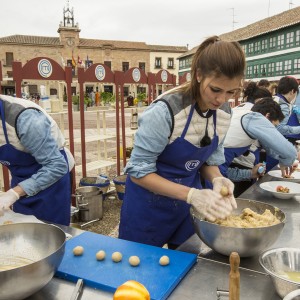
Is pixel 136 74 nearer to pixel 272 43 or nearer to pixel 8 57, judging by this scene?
pixel 272 43

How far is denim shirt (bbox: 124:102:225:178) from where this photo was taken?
53.5 inches

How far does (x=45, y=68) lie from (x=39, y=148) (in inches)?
85.3

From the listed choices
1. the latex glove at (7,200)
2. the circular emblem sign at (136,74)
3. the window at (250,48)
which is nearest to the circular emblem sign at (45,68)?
the circular emblem sign at (136,74)

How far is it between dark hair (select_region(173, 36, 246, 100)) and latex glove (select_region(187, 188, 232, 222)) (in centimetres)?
44

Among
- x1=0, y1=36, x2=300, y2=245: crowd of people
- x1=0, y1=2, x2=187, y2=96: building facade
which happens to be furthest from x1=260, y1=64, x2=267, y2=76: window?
x1=0, y1=36, x2=300, y2=245: crowd of people

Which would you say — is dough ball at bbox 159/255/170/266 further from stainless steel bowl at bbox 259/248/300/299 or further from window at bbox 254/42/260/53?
window at bbox 254/42/260/53

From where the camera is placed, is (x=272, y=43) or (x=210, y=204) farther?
(x=272, y=43)

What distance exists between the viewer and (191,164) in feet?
5.12

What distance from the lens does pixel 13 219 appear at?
147 centimetres

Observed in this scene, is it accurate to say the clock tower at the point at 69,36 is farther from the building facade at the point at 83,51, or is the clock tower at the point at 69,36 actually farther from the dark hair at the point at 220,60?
the dark hair at the point at 220,60

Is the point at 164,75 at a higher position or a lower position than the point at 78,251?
higher

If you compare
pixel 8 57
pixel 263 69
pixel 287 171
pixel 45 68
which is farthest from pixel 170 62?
pixel 287 171

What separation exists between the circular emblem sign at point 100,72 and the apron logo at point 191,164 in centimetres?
303

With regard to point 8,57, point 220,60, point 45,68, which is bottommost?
point 220,60
